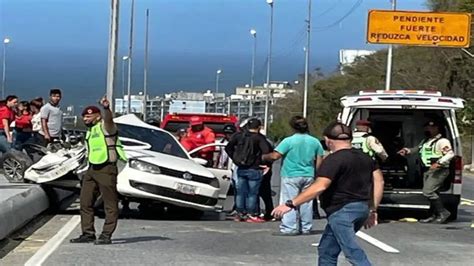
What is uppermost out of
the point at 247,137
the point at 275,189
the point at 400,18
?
the point at 400,18

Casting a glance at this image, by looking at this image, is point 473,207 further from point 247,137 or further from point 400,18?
point 400,18

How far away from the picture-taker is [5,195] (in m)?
14.0

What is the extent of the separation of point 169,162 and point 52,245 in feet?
11.0

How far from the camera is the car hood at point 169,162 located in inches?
568

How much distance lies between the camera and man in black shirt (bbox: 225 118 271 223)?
48.8 feet

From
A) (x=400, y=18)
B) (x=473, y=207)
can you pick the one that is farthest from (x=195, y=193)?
(x=400, y=18)

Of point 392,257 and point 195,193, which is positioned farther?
point 195,193

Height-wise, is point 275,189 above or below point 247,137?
below

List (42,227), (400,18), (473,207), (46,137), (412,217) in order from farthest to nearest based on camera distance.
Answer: (400,18) < (473,207) < (46,137) < (412,217) < (42,227)

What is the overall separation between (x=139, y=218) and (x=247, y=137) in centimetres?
204

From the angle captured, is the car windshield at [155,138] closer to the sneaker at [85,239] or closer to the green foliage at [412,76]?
the sneaker at [85,239]

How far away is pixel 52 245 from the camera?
1164cm

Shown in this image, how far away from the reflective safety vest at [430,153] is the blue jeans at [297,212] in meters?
2.84

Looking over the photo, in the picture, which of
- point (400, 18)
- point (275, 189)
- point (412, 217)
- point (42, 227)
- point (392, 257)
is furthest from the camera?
point (400, 18)
